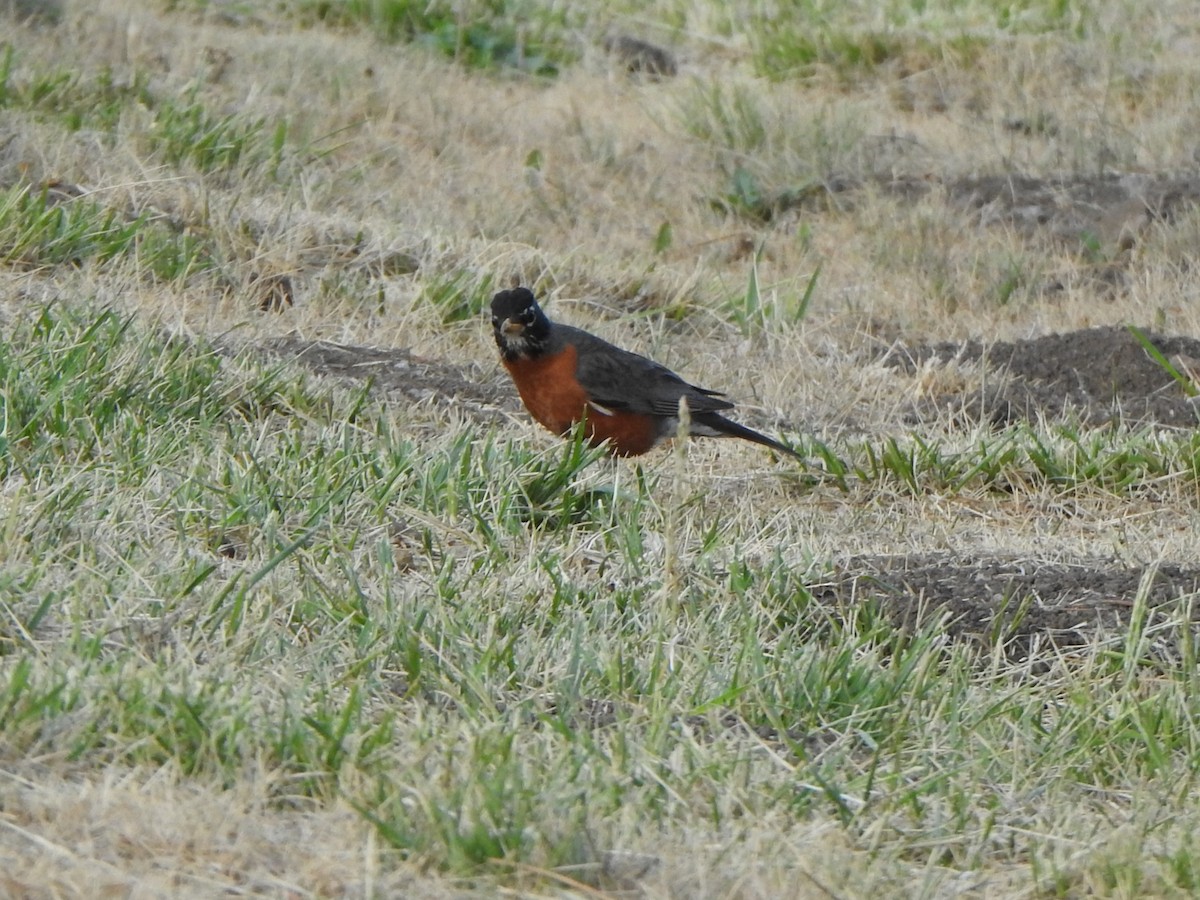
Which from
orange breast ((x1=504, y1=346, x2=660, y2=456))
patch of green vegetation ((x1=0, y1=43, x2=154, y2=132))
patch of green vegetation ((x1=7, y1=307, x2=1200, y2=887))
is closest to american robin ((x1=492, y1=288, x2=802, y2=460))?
orange breast ((x1=504, y1=346, x2=660, y2=456))

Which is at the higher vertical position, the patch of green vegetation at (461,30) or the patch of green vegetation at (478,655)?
the patch of green vegetation at (478,655)

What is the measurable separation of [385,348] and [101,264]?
3.28 feet

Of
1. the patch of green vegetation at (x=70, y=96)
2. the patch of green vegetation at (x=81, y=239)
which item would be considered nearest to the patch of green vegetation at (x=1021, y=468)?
the patch of green vegetation at (x=81, y=239)

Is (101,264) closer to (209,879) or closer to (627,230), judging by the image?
(627,230)

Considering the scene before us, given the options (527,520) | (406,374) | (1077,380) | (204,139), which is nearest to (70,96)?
(204,139)

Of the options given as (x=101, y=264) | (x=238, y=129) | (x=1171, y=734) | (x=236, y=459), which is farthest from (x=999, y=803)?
(x=238, y=129)

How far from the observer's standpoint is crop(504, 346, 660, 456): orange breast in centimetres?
541

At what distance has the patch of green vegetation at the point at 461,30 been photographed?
10.5m

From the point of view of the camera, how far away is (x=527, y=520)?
4195 millimetres

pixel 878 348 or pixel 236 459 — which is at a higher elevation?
pixel 236 459

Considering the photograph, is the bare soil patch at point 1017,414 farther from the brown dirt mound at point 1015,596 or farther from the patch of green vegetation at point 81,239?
the patch of green vegetation at point 81,239

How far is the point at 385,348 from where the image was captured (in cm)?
603

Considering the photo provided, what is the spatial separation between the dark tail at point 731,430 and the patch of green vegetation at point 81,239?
74.3 inches

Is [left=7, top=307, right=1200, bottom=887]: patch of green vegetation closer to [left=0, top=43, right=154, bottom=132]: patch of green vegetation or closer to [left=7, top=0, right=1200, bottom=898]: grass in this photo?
[left=7, top=0, right=1200, bottom=898]: grass
